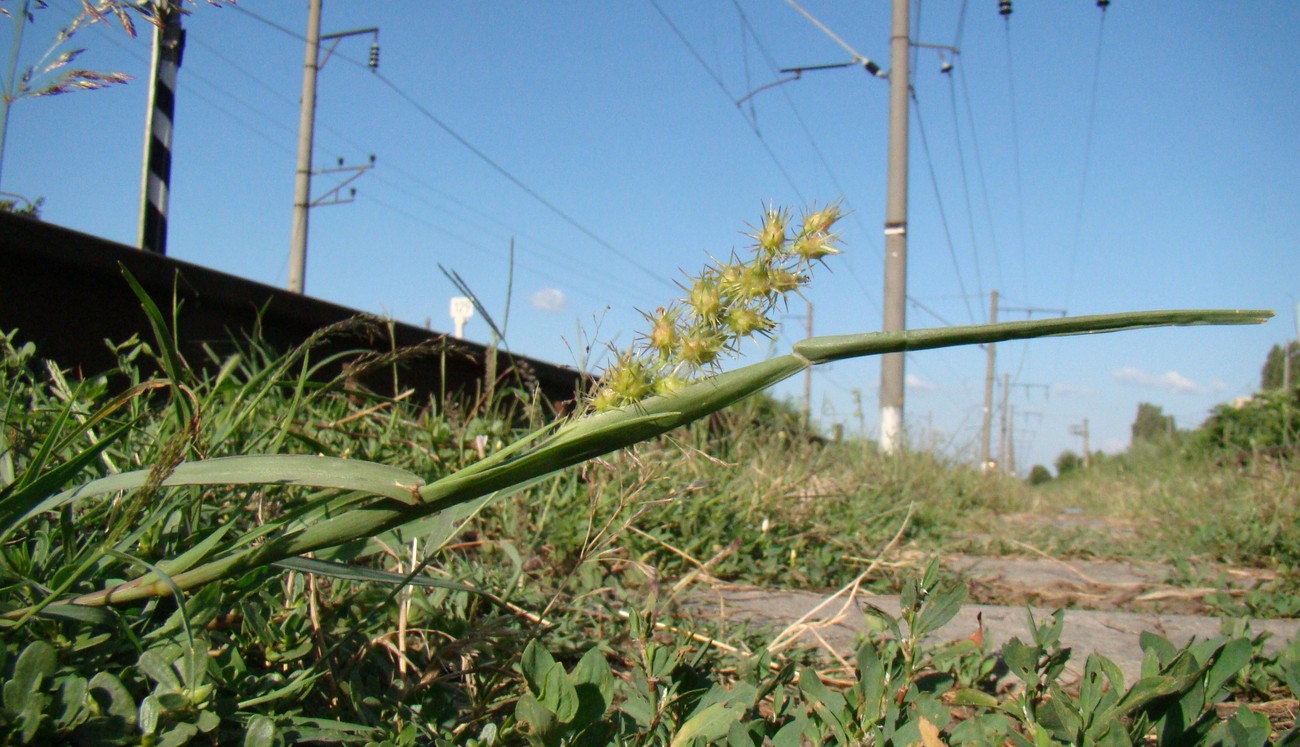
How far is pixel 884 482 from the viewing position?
555 cm

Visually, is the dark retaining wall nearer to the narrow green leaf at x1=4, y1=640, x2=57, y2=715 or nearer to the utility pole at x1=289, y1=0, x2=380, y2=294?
the narrow green leaf at x1=4, y1=640, x2=57, y2=715

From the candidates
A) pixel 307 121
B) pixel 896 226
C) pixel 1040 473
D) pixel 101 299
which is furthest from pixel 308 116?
pixel 1040 473

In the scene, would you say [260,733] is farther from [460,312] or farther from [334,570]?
[460,312]

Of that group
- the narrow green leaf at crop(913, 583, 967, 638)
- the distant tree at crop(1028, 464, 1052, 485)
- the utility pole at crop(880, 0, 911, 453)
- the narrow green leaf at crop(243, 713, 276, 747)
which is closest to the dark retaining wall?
the narrow green leaf at crop(243, 713, 276, 747)

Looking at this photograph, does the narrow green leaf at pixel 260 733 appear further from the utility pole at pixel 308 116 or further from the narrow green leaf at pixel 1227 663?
the utility pole at pixel 308 116

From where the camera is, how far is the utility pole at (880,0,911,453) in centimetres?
1020

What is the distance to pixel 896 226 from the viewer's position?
410 inches

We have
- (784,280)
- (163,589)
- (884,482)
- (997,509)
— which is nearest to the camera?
(784,280)

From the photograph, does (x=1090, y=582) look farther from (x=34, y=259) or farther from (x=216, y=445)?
(x=34, y=259)

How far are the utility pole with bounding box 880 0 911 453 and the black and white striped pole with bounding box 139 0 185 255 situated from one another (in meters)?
7.93

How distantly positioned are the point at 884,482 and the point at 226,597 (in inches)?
193

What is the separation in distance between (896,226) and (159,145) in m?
8.53

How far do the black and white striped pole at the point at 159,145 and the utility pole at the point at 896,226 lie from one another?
7925mm

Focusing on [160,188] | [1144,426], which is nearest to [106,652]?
[160,188]
